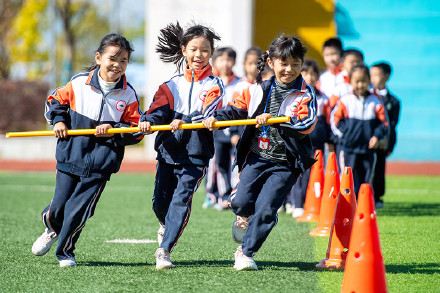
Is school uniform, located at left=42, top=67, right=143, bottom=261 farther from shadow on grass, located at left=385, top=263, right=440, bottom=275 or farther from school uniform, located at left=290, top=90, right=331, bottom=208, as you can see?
school uniform, located at left=290, top=90, right=331, bottom=208

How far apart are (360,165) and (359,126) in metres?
0.51

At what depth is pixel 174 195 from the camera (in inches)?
221

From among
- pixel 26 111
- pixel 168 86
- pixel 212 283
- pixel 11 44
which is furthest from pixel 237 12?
pixel 11 44

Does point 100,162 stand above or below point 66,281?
above

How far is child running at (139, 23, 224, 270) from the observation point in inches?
218

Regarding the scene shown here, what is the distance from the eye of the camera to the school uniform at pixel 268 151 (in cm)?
536

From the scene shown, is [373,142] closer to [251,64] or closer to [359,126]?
[359,126]

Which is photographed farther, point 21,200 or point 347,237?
point 21,200

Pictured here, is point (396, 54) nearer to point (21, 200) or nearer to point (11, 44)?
point (21, 200)

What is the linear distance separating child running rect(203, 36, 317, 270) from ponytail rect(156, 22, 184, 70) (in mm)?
890

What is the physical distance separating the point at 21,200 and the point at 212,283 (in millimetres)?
6704

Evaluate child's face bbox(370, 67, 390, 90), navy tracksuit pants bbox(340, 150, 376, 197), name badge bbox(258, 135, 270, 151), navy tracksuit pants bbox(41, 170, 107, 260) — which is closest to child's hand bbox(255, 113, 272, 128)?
name badge bbox(258, 135, 270, 151)

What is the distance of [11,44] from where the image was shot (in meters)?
34.9

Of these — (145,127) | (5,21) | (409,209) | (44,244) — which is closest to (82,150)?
(145,127)
